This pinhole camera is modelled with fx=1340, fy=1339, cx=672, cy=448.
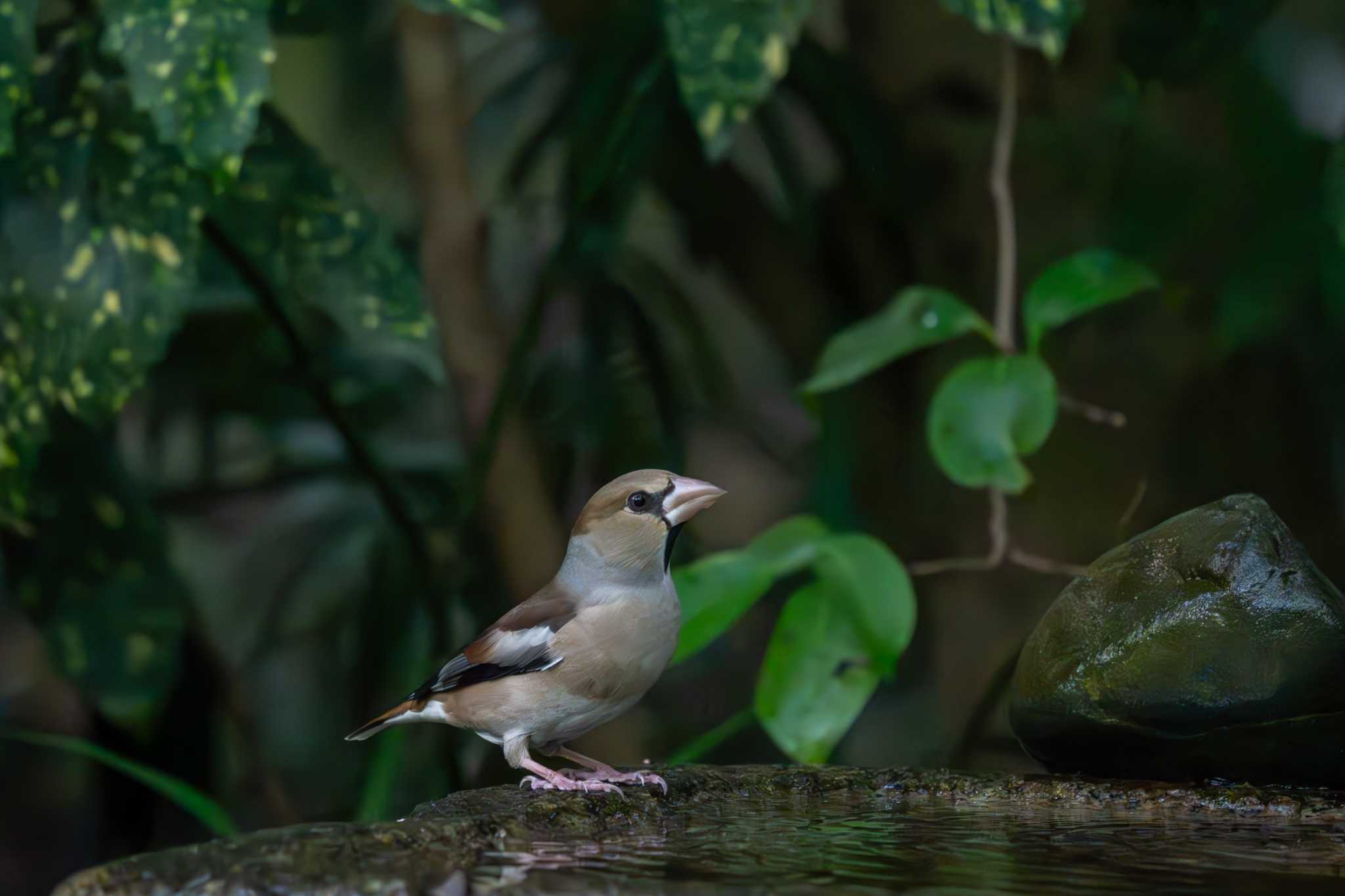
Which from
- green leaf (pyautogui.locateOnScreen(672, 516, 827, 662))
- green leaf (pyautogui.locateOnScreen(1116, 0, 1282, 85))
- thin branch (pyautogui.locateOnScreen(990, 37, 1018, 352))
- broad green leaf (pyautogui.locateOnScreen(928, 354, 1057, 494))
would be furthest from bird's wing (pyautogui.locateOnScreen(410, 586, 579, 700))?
green leaf (pyautogui.locateOnScreen(1116, 0, 1282, 85))

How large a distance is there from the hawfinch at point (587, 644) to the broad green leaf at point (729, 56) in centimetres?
91

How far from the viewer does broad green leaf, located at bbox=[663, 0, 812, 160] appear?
8.64 ft

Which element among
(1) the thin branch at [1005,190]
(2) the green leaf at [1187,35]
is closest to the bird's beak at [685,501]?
(1) the thin branch at [1005,190]

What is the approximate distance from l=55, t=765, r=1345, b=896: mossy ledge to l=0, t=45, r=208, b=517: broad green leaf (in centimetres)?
143

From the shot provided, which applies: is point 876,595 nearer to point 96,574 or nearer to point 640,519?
point 640,519

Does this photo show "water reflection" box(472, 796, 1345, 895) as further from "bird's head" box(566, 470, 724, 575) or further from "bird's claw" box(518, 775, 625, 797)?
"bird's head" box(566, 470, 724, 575)

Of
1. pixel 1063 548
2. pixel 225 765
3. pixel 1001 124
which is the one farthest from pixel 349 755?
pixel 1001 124

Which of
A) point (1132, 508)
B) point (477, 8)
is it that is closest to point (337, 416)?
point (477, 8)

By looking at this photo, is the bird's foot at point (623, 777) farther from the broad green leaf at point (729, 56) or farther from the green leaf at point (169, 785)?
the green leaf at point (169, 785)

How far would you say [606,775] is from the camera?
79.7 inches

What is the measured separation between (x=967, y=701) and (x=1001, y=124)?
1.52 metres

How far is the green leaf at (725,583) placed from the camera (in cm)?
268

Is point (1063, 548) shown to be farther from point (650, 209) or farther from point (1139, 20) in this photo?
point (650, 209)

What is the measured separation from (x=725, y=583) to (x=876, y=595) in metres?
0.31
